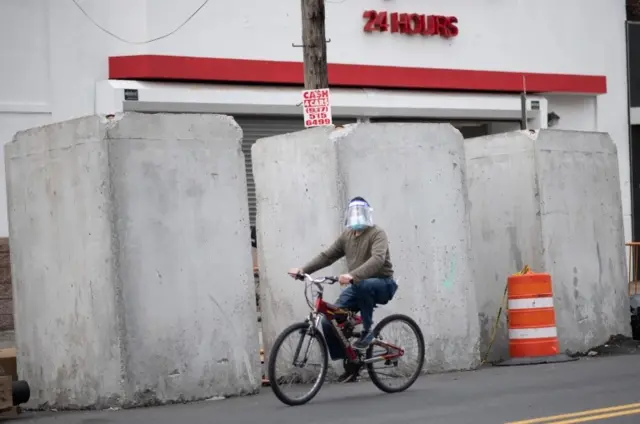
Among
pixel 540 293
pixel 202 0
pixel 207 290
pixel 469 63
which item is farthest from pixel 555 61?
pixel 207 290

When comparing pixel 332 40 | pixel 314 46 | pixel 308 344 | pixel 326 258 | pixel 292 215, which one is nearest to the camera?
pixel 308 344

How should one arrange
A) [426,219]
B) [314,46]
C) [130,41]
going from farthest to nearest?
1. [130,41]
2. [314,46]
3. [426,219]

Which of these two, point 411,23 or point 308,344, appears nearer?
point 308,344

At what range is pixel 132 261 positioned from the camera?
40.5 feet

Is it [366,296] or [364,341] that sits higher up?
[366,296]

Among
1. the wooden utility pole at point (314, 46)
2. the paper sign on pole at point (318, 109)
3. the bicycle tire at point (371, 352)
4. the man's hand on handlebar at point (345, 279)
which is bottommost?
the bicycle tire at point (371, 352)

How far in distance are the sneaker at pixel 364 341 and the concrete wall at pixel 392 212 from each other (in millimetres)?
1652

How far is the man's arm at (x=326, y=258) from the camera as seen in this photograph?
12.4 meters

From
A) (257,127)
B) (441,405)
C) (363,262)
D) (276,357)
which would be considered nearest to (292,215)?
(363,262)

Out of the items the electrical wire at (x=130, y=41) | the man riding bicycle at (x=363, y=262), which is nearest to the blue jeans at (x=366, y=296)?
the man riding bicycle at (x=363, y=262)

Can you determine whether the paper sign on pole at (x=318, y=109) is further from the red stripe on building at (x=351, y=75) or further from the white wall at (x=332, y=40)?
the white wall at (x=332, y=40)

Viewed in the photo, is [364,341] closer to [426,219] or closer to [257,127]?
[426,219]

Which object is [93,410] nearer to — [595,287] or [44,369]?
[44,369]

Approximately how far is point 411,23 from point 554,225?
952cm
